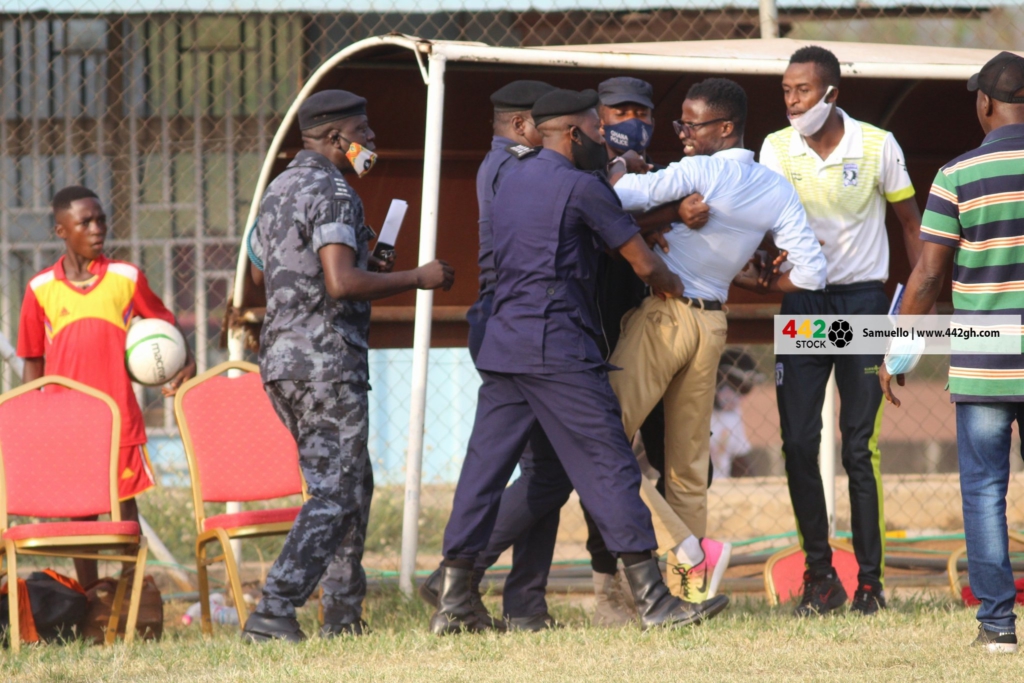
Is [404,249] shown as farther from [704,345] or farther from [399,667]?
[399,667]

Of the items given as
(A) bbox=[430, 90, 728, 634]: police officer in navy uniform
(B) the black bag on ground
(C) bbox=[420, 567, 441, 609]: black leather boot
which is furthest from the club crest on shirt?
(B) the black bag on ground

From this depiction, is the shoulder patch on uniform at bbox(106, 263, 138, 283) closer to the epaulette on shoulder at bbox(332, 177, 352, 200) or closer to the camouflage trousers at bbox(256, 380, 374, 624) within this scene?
the camouflage trousers at bbox(256, 380, 374, 624)

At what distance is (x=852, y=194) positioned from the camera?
16.6ft

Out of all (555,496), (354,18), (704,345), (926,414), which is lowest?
(926,414)

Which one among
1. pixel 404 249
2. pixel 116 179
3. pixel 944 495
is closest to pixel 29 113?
pixel 116 179

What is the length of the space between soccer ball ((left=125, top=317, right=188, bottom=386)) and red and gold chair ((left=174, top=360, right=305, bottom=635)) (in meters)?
0.20

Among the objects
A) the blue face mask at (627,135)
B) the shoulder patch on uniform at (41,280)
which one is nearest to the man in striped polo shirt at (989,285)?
the blue face mask at (627,135)

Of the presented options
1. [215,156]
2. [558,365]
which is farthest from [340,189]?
[215,156]

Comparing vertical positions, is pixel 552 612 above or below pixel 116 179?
below

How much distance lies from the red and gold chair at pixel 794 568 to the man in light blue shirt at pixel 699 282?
3.67 feet

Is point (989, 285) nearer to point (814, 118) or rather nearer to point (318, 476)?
point (814, 118)

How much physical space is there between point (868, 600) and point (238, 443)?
9.02 ft

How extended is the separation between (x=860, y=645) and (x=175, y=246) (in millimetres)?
6905

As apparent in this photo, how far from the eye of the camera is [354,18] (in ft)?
32.6
